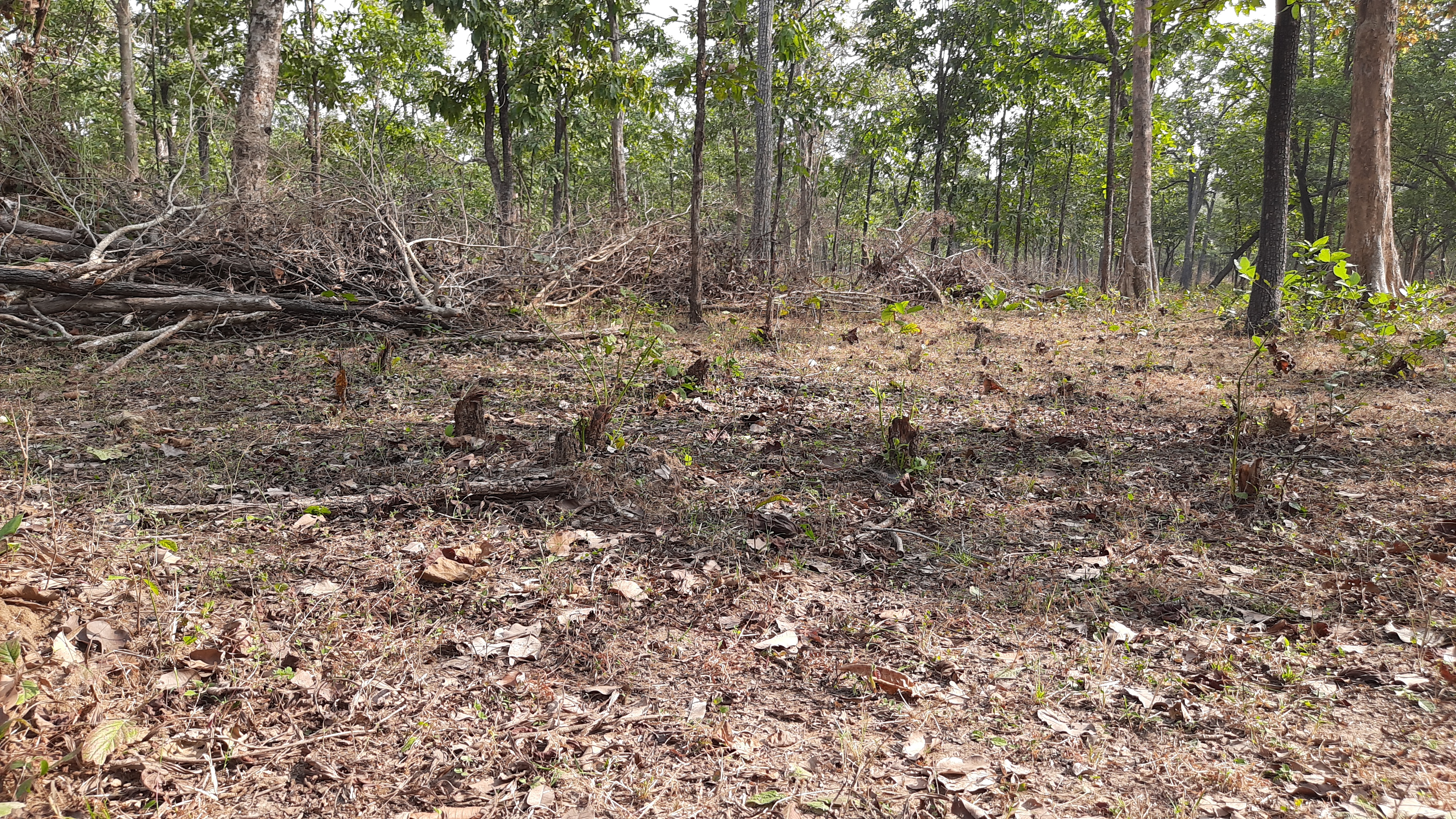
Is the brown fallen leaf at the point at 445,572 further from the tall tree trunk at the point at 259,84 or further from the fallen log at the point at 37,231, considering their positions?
the tall tree trunk at the point at 259,84

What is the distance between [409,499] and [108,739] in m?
1.79

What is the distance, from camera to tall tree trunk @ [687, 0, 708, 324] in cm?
768

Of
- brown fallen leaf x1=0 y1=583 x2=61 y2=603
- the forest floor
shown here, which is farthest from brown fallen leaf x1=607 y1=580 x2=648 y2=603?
brown fallen leaf x1=0 y1=583 x2=61 y2=603

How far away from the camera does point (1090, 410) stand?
5.80m

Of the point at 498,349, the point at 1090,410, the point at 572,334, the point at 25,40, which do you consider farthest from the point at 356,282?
the point at 1090,410

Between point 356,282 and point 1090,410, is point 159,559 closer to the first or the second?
point 356,282

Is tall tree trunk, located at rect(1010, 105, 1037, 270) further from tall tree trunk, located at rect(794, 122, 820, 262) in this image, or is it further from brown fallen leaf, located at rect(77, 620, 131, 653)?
brown fallen leaf, located at rect(77, 620, 131, 653)

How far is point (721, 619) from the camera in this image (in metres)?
2.84

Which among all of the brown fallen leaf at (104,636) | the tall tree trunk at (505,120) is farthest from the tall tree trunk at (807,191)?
the brown fallen leaf at (104,636)

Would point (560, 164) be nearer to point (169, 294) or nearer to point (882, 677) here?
point (169, 294)

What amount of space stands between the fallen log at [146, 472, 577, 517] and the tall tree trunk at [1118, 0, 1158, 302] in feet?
38.8

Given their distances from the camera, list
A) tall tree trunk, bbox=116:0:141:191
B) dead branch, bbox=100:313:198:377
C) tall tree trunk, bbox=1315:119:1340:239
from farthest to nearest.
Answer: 1. tall tree trunk, bbox=1315:119:1340:239
2. tall tree trunk, bbox=116:0:141:191
3. dead branch, bbox=100:313:198:377

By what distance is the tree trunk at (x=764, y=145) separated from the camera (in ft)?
40.1

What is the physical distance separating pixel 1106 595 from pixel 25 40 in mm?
11992
